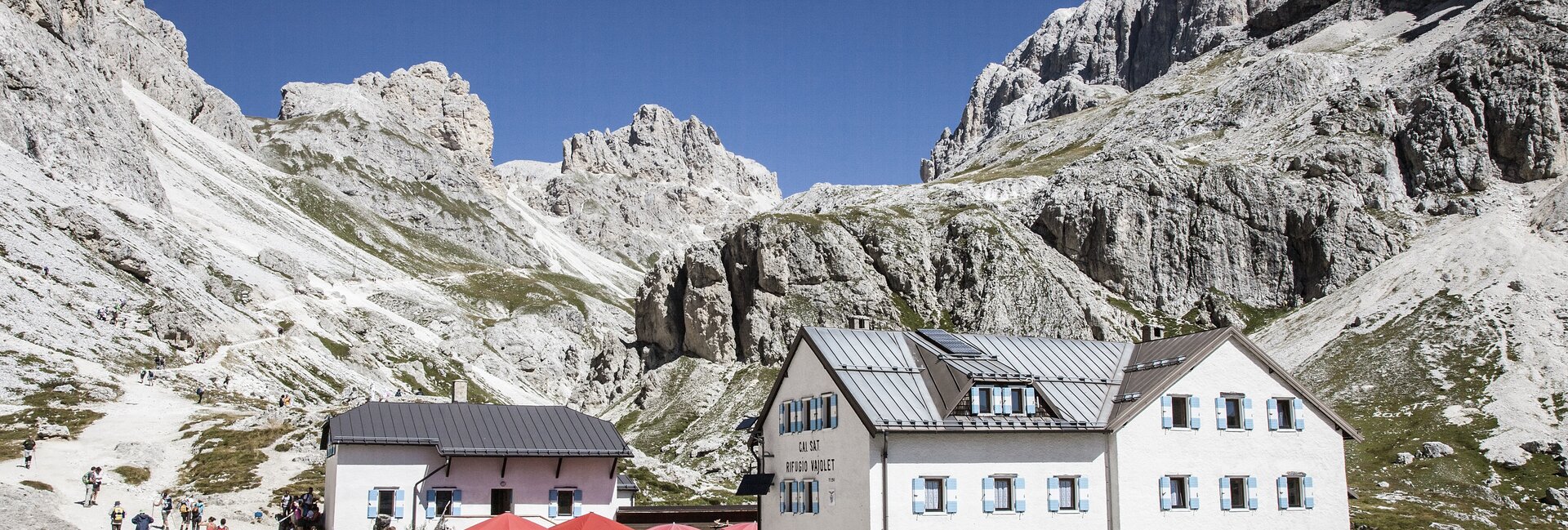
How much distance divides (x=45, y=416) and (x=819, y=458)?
2760 inches

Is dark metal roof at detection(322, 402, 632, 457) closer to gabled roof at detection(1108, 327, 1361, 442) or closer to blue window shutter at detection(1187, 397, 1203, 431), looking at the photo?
gabled roof at detection(1108, 327, 1361, 442)

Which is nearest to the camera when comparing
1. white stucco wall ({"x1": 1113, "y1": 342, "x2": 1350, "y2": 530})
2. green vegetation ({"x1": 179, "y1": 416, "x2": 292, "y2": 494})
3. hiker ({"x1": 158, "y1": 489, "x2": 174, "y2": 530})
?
white stucco wall ({"x1": 1113, "y1": 342, "x2": 1350, "y2": 530})

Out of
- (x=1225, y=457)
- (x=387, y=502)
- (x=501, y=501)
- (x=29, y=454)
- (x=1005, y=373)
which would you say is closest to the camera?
(x=1005, y=373)

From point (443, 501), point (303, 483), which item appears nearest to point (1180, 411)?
point (443, 501)

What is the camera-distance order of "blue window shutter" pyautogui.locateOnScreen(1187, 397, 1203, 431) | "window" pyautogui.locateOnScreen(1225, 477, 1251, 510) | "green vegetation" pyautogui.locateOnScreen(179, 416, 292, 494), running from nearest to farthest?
1. "blue window shutter" pyautogui.locateOnScreen(1187, 397, 1203, 431)
2. "window" pyautogui.locateOnScreen(1225, 477, 1251, 510)
3. "green vegetation" pyautogui.locateOnScreen(179, 416, 292, 494)

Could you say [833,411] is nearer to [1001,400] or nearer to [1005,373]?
[1001,400]

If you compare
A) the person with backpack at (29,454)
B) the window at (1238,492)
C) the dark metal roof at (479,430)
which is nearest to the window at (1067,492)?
the window at (1238,492)

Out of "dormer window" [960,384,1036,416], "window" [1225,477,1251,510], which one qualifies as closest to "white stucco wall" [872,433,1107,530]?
"dormer window" [960,384,1036,416]

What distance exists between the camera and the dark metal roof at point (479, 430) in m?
49.9

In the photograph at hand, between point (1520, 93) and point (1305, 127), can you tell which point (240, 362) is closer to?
point (1305, 127)

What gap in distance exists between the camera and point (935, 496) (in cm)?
4334

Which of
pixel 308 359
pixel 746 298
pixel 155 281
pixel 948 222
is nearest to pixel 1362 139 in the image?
pixel 948 222

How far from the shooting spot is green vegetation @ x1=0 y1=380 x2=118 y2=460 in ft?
246

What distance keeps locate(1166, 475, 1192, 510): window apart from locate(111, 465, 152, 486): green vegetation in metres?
54.2
